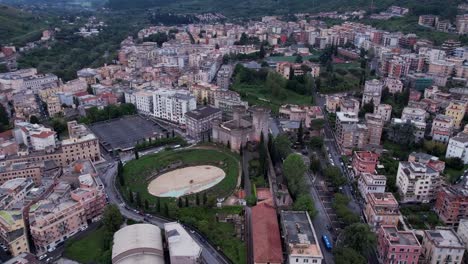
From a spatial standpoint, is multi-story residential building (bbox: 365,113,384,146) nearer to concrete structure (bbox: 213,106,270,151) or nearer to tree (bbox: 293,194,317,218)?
concrete structure (bbox: 213,106,270,151)

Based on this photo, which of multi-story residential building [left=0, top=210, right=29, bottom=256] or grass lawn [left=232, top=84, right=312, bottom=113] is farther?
grass lawn [left=232, top=84, right=312, bottom=113]

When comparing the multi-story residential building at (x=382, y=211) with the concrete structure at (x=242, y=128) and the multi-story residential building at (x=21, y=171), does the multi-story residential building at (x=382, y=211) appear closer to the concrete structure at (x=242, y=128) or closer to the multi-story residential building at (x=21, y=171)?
the concrete structure at (x=242, y=128)

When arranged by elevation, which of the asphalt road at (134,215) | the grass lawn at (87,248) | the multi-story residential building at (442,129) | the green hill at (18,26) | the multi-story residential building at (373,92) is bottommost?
the grass lawn at (87,248)

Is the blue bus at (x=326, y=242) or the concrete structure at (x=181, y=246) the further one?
the blue bus at (x=326, y=242)

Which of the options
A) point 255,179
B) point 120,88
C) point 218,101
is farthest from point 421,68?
point 120,88

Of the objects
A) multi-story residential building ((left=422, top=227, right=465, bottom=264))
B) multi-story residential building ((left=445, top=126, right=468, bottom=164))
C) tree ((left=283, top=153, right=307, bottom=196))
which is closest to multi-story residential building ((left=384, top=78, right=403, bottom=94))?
multi-story residential building ((left=445, top=126, right=468, bottom=164))

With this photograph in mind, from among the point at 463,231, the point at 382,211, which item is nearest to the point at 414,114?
the point at 463,231

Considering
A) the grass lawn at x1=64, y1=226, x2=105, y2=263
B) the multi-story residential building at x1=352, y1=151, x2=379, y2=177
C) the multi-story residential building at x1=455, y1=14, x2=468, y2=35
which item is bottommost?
the grass lawn at x1=64, y1=226, x2=105, y2=263

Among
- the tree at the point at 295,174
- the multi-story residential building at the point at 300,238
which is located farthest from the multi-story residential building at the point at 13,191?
the tree at the point at 295,174
